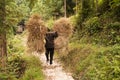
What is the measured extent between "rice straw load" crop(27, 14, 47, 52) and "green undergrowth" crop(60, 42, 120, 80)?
1.97 meters

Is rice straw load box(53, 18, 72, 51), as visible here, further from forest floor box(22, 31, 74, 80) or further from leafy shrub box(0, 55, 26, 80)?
leafy shrub box(0, 55, 26, 80)

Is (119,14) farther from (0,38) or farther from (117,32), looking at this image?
(0,38)

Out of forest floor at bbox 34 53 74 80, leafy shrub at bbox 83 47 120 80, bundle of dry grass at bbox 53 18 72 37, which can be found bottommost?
forest floor at bbox 34 53 74 80

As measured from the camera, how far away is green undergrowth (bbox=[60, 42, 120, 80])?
408 inches

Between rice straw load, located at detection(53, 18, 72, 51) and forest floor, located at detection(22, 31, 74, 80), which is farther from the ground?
rice straw load, located at detection(53, 18, 72, 51)

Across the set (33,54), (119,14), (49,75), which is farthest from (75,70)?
(119,14)

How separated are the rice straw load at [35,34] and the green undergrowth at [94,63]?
1.97 metres

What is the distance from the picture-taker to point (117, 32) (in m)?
A: 15.1

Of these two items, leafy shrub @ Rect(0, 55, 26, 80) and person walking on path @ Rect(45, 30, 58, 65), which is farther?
person walking on path @ Rect(45, 30, 58, 65)

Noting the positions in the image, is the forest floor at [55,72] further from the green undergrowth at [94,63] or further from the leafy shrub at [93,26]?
the leafy shrub at [93,26]

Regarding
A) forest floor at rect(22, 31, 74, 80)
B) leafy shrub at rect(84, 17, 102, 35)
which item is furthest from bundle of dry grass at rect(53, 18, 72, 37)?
leafy shrub at rect(84, 17, 102, 35)

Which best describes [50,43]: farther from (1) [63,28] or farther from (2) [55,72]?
(2) [55,72]

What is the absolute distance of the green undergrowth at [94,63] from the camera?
34.0ft

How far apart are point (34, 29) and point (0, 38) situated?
254 cm
